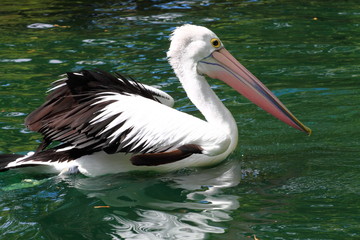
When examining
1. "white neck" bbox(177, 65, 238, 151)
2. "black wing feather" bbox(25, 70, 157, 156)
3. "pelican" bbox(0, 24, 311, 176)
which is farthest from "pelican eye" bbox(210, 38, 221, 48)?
"black wing feather" bbox(25, 70, 157, 156)

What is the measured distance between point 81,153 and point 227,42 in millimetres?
4016

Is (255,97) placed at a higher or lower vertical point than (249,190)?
higher

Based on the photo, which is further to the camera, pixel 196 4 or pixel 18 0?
pixel 18 0

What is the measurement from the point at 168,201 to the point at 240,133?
1356mm

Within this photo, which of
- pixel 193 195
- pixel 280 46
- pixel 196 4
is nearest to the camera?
pixel 193 195

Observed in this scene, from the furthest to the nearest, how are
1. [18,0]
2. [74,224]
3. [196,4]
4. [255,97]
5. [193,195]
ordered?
[18,0]
[196,4]
[255,97]
[193,195]
[74,224]

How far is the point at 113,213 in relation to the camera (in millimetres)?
4117

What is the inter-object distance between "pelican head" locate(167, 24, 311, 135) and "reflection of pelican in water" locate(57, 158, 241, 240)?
0.49 m

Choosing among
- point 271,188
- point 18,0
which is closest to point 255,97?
point 271,188

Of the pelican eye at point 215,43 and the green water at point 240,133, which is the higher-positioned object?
the pelican eye at point 215,43

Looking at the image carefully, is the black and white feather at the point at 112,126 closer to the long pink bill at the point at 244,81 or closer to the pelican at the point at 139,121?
the pelican at the point at 139,121

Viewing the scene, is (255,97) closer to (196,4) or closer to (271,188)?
(271,188)

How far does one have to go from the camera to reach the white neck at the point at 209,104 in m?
4.79

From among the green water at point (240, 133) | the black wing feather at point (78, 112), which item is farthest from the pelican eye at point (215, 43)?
the green water at point (240, 133)
